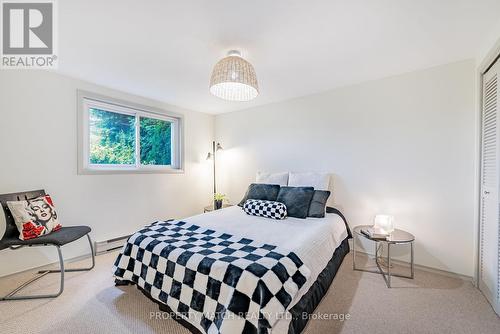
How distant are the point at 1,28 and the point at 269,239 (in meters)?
2.71

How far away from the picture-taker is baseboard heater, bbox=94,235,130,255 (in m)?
2.69

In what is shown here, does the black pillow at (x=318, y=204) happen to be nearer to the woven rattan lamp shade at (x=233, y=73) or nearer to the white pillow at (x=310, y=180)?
the white pillow at (x=310, y=180)

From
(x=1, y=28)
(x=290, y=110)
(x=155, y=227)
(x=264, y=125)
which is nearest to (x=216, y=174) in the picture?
(x=264, y=125)

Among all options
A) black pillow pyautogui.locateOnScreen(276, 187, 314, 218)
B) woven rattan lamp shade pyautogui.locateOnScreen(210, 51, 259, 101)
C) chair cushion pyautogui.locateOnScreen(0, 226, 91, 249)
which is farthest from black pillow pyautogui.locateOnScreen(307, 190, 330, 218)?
chair cushion pyautogui.locateOnScreen(0, 226, 91, 249)

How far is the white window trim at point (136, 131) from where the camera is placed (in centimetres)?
262

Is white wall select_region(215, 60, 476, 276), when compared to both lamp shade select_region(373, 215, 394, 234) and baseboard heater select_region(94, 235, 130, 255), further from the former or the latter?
baseboard heater select_region(94, 235, 130, 255)

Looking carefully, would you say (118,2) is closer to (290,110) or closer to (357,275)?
(290,110)

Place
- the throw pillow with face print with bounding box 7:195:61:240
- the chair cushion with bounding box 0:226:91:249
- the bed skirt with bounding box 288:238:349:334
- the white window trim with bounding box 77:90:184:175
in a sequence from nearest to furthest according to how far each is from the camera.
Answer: the bed skirt with bounding box 288:238:349:334
the chair cushion with bounding box 0:226:91:249
the throw pillow with face print with bounding box 7:195:61:240
the white window trim with bounding box 77:90:184:175

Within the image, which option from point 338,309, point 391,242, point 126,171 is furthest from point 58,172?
point 391,242

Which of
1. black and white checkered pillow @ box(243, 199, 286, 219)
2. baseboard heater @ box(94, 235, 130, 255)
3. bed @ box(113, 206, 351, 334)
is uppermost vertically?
black and white checkered pillow @ box(243, 199, 286, 219)

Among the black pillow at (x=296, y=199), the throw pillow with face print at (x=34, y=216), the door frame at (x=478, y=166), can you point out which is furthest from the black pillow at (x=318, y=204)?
the throw pillow with face print at (x=34, y=216)

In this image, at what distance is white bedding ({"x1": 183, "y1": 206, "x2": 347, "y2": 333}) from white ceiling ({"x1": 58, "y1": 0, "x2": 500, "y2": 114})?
1.70m

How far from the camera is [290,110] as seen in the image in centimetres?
335

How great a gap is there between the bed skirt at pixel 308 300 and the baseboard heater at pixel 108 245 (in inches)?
37.5
